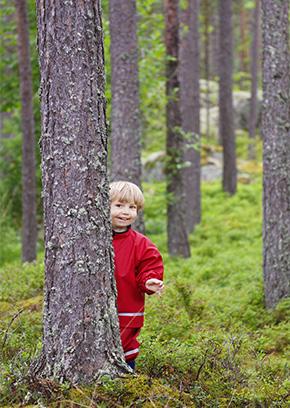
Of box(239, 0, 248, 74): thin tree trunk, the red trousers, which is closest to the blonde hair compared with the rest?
the red trousers

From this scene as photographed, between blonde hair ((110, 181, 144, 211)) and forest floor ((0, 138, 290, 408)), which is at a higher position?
blonde hair ((110, 181, 144, 211))

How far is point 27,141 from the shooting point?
41.3 feet

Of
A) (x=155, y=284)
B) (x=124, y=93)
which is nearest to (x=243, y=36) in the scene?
(x=124, y=93)

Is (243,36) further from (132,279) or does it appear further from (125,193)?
(132,279)

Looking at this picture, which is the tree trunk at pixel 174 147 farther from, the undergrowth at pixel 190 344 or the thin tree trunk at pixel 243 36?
the thin tree trunk at pixel 243 36

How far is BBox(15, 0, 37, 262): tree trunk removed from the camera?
1221cm

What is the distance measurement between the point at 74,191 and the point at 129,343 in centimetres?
130

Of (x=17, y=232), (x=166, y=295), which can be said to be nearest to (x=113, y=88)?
(x=166, y=295)

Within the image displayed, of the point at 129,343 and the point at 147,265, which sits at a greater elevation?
the point at 147,265

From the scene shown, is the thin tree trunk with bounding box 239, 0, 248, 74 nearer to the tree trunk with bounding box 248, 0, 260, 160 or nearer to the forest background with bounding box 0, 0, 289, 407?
the tree trunk with bounding box 248, 0, 260, 160

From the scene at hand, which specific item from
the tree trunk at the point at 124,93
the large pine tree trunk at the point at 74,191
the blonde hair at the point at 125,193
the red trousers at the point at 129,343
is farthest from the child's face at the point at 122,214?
the tree trunk at the point at 124,93

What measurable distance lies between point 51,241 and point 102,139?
2.44 feet

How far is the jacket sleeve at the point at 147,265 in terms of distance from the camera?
431 cm

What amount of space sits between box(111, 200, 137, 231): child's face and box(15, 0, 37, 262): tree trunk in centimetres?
832
